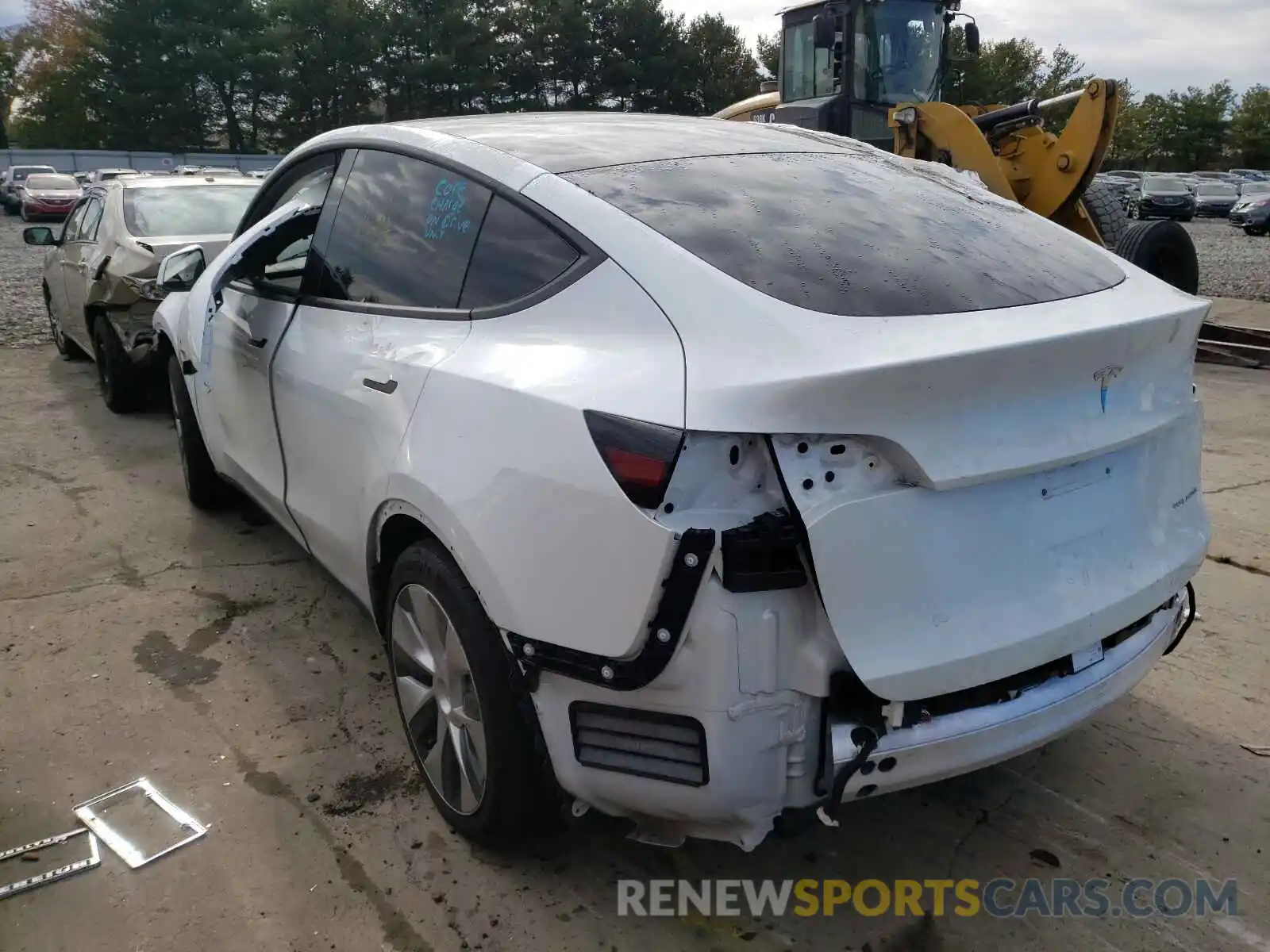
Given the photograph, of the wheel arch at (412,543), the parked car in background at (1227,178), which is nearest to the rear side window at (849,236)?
the wheel arch at (412,543)

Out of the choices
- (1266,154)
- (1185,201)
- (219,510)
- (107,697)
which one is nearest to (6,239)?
(219,510)

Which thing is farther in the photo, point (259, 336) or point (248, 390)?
point (248, 390)

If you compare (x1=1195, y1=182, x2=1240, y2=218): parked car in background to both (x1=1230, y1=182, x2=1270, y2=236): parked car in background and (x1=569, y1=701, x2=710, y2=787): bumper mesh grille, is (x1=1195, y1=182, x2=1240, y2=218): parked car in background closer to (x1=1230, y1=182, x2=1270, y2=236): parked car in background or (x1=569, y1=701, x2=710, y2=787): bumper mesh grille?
(x1=1230, y1=182, x2=1270, y2=236): parked car in background

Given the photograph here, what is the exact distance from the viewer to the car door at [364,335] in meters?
2.60

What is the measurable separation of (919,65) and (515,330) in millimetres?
9463

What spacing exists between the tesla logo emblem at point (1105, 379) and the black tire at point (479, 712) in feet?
4.53

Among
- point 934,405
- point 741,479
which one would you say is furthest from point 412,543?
point 934,405

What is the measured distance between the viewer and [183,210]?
7246 millimetres

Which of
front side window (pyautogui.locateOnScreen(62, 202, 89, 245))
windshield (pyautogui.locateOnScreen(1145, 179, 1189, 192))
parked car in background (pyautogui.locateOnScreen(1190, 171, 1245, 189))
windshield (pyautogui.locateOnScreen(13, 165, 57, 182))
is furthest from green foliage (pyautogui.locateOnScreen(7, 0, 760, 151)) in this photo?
front side window (pyautogui.locateOnScreen(62, 202, 89, 245))

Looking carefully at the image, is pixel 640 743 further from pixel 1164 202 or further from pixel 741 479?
pixel 1164 202

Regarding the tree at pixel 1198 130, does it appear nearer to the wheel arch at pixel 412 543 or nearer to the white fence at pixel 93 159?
the white fence at pixel 93 159

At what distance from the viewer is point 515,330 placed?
233 centimetres

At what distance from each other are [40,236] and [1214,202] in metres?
35.1

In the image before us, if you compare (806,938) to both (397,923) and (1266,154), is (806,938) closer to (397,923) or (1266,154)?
(397,923)
